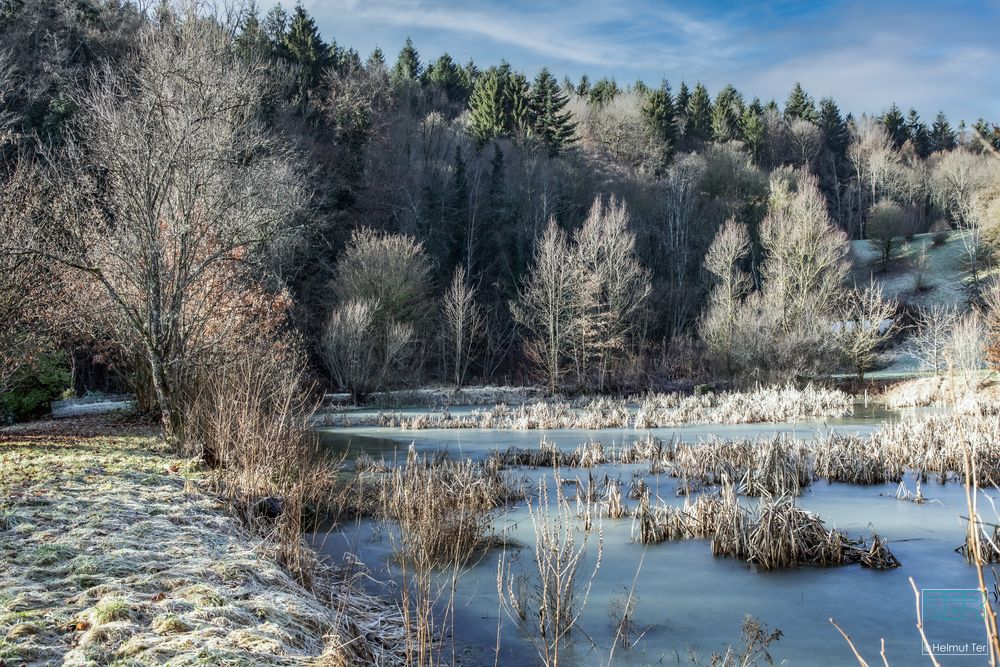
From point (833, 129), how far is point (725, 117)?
13.1 m

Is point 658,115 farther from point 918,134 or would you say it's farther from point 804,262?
point 918,134

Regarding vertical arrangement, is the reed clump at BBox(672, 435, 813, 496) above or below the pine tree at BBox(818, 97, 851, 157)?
below

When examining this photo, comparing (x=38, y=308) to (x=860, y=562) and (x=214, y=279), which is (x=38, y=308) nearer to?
(x=214, y=279)

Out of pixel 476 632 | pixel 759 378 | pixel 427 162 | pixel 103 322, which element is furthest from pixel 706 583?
pixel 427 162

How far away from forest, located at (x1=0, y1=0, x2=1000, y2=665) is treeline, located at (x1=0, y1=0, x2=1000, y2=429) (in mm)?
137

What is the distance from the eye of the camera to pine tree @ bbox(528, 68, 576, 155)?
1813 inches

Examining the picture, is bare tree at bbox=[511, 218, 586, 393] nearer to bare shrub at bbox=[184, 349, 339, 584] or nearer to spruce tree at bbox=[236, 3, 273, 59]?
spruce tree at bbox=[236, 3, 273, 59]

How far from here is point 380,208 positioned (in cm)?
3672

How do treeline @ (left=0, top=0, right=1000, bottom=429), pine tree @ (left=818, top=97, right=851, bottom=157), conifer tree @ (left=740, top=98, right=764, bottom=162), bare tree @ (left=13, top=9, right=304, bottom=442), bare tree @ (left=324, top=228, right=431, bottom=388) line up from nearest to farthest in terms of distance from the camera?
bare tree @ (left=13, top=9, right=304, bottom=442)
treeline @ (left=0, top=0, right=1000, bottom=429)
bare tree @ (left=324, top=228, right=431, bottom=388)
conifer tree @ (left=740, top=98, right=764, bottom=162)
pine tree @ (left=818, top=97, right=851, bottom=157)

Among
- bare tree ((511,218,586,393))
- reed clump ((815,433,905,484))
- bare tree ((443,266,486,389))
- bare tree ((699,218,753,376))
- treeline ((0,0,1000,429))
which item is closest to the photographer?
reed clump ((815,433,905,484))

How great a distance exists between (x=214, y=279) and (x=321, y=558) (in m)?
9.54

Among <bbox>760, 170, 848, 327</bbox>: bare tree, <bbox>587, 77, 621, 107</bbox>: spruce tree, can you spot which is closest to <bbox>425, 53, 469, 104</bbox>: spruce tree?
<bbox>587, 77, 621, 107</bbox>: spruce tree

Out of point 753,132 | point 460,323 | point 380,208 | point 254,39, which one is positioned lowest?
point 460,323

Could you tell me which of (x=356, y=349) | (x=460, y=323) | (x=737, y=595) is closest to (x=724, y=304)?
(x=460, y=323)
